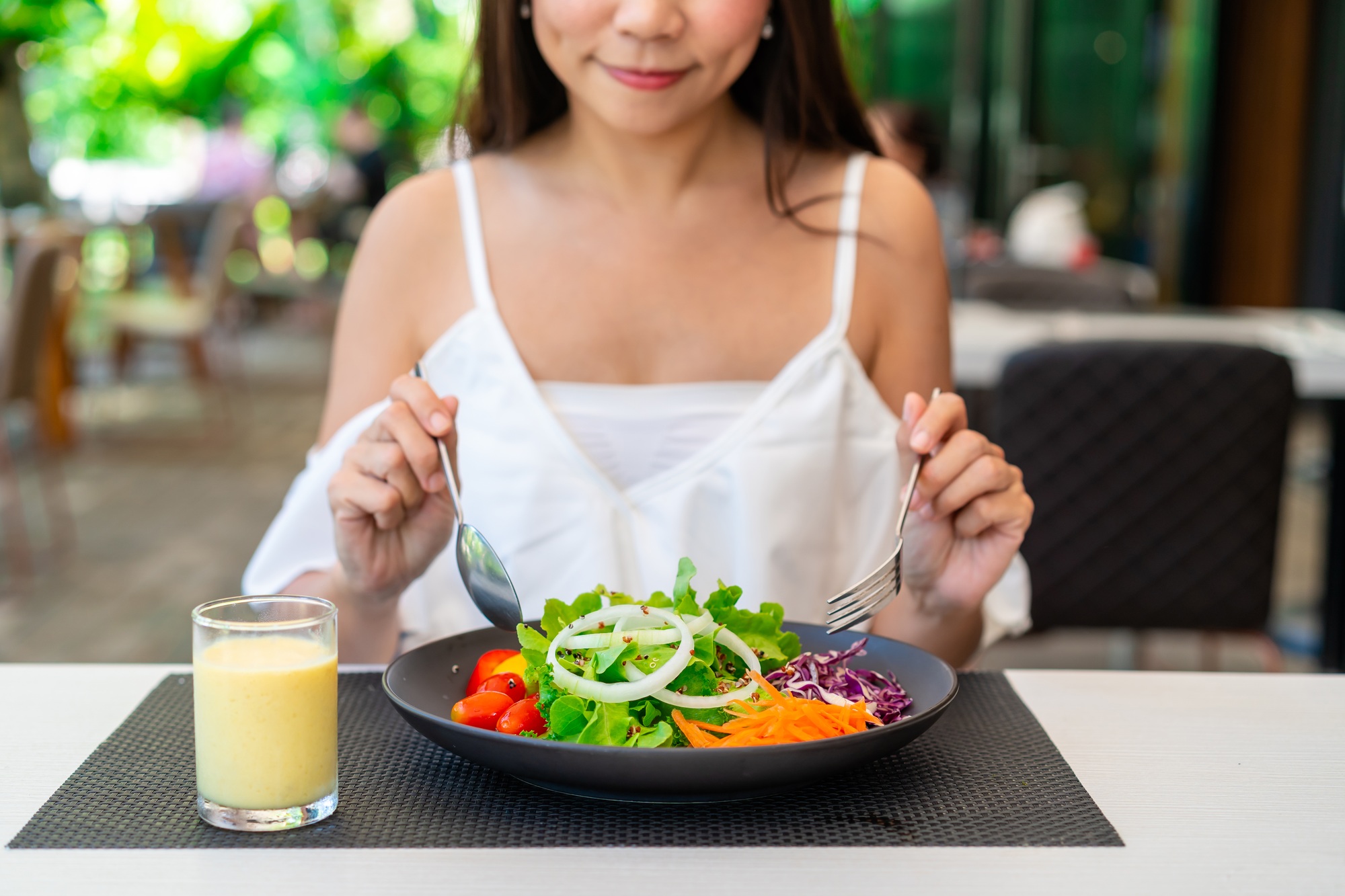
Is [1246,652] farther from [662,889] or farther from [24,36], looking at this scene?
[24,36]

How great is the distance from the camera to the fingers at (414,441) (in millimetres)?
1030

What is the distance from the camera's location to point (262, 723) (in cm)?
75

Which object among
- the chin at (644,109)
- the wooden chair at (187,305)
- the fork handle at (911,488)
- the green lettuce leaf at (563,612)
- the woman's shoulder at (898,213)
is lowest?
the wooden chair at (187,305)

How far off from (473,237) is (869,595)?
69 cm

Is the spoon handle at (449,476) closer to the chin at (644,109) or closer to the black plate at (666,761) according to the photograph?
the black plate at (666,761)

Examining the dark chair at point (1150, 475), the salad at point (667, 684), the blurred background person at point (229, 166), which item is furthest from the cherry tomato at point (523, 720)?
the blurred background person at point (229, 166)

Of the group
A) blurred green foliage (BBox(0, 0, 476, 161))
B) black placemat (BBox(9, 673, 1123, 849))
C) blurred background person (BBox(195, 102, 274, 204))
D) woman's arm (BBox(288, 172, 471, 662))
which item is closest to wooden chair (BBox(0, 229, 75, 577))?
blurred green foliage (BBox(0, 0, 476, 161))

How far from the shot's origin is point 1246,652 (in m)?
3.43

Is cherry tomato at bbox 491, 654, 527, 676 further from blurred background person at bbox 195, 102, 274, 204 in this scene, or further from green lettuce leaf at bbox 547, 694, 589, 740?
blurred background person at bbox 195, 102, 274, 204

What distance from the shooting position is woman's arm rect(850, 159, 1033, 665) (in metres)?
1.04

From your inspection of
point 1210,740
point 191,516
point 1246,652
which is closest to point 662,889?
point 1210,740

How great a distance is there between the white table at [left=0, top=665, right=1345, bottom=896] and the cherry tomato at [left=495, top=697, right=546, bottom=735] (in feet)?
0.35

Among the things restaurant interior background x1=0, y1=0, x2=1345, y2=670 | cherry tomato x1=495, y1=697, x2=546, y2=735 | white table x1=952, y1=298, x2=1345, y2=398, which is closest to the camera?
cherry tomato x1=495, y1=697, x2=546, y2=735

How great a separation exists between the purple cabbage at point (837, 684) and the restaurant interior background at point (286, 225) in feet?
2.89
